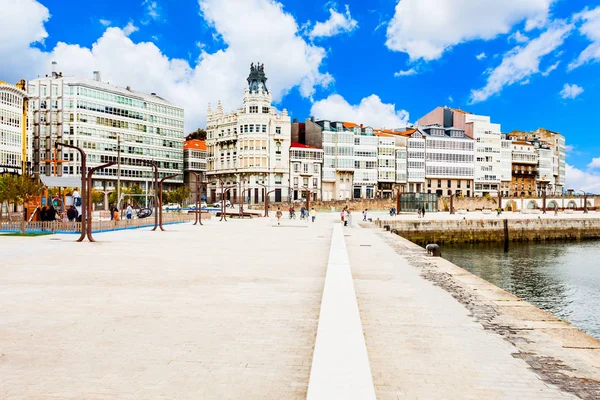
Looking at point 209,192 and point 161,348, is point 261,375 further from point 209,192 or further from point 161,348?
point 209,192

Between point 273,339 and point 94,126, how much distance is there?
93104mm

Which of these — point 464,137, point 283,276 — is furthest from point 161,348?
point 464,137

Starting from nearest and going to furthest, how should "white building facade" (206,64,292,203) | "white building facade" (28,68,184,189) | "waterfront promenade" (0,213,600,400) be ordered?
"waterfront promenade" (0,213,600,400), "white building facade" (28,68,184,189), "white building facade" (206,64,292,203)

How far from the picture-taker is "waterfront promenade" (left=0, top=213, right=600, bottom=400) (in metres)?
5.82

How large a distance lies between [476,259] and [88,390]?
132 feet

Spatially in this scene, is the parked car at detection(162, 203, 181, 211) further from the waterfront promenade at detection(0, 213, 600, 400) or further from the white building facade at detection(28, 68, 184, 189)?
the waterfront promenade at detection(0, 213, 600, 400)

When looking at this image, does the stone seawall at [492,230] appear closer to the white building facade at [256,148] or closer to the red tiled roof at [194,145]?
the white building facade at [256,148]

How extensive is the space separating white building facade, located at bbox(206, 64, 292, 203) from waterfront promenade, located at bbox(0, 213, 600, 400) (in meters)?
93.0

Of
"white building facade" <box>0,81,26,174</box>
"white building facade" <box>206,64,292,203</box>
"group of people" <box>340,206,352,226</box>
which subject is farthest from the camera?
"white building facade" <box>206,64,292,203</box>

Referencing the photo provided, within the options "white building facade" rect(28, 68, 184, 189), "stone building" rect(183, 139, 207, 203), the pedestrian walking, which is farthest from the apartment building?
the pedestrian walking

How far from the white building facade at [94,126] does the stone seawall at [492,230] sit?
50.4 metres

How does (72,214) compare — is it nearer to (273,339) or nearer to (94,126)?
(273,339)

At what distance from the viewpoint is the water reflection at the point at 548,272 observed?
21172mm

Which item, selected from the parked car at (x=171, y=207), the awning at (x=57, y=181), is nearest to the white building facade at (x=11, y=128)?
the parked car at (x=171, y=207)
